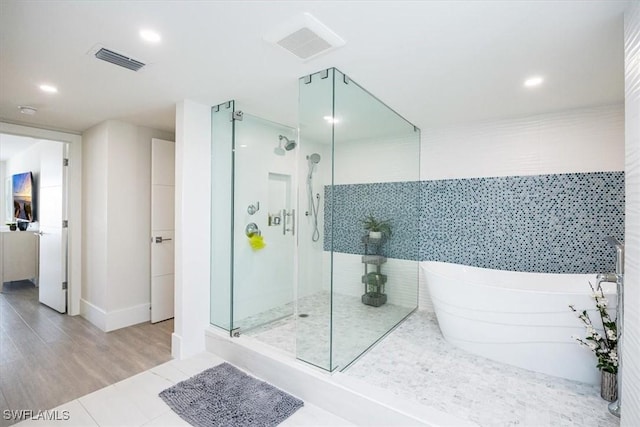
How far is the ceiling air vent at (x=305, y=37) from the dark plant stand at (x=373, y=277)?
1587 mm

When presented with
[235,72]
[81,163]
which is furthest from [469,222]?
[81,163]

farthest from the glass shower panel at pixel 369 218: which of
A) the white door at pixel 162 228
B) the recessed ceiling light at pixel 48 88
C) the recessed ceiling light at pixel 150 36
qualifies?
the white door at pixel 162 228

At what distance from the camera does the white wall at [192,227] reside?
2.79 m

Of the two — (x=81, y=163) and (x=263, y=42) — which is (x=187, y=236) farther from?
(x=81, y=163)

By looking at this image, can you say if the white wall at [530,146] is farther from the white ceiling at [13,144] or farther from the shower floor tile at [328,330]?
the white ceiling at [13,144]

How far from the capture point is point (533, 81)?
235cm

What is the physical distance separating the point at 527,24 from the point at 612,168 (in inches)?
82.7

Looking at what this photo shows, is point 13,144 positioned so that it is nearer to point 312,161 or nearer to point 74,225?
point 74,225

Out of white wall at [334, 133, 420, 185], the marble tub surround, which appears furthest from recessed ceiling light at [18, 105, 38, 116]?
the marble tub surround

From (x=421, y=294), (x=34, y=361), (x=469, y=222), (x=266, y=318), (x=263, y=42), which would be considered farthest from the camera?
(x=421, y=294)

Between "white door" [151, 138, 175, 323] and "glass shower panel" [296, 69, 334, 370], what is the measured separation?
6.95ft

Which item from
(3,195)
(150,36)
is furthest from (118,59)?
(3,195)

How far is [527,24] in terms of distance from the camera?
1616 millimetres

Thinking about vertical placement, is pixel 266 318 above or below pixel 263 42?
below
